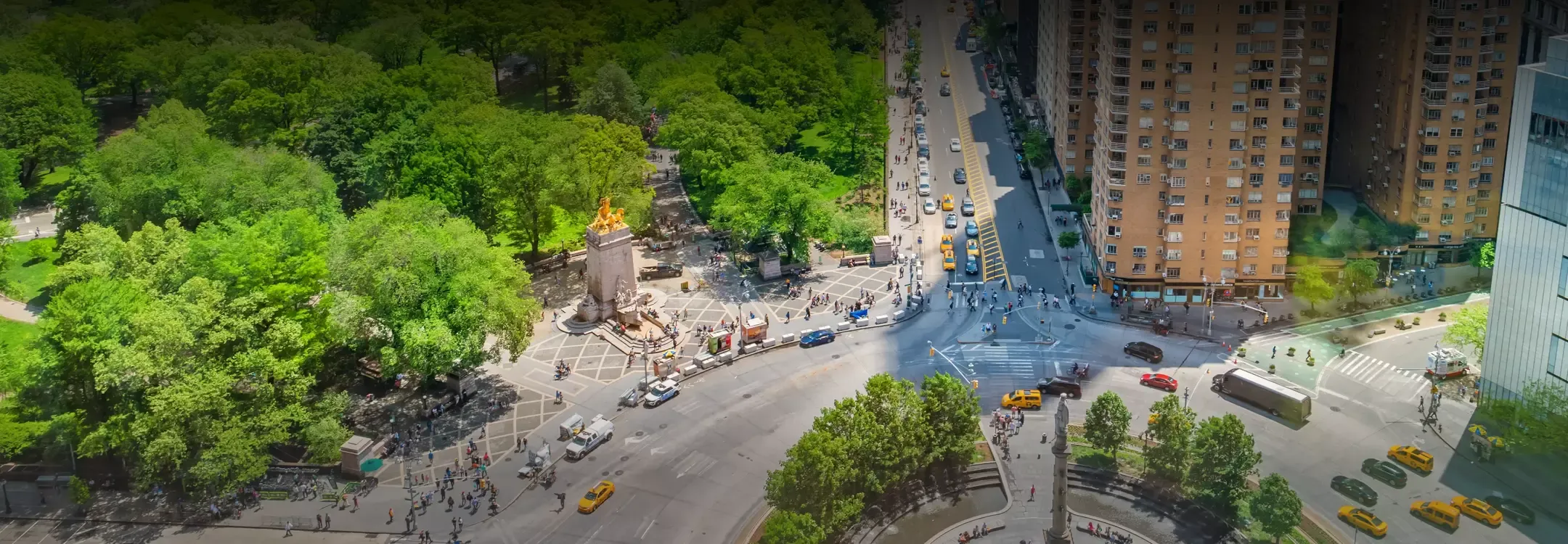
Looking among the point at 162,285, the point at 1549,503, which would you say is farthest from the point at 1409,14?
the point at 162,285

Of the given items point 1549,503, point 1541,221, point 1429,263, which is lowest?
point 1549,503

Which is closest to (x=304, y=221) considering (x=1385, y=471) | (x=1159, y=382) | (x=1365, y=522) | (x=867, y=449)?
(x=867, y=449)

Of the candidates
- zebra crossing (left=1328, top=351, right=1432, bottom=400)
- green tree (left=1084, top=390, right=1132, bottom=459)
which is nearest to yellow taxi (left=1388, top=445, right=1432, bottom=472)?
zebra crossing (left=1328, top=351, right=1432, bottom=400)

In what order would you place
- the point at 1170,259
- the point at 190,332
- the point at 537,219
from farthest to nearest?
the point at 537,219
the point at 1170,259
the point at 190,332

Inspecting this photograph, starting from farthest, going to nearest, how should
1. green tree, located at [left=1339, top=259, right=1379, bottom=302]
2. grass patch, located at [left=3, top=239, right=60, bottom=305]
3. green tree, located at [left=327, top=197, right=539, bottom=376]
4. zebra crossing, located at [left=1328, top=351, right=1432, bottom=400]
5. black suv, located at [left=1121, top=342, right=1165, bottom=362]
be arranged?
grass patch, located at [left=3, top=239, right=60, bottom=305], green tree, located at [left=1339, top=259, right=1379, bottom=302], black suv, located at [left=1121, top=342, right=1165, bottom=362], zebra crossing, located at [left=1328, top=351, right=1432, bottom=400], green tree, located at [left=327, top=197, right=539, bottom=376]

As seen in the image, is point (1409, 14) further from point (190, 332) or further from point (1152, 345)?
point (190, 332)

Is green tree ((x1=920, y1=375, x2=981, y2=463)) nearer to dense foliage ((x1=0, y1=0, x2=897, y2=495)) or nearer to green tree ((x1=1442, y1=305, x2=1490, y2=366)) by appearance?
dense foliage ((x1=0, y1=0, x2=897, y2=495))
